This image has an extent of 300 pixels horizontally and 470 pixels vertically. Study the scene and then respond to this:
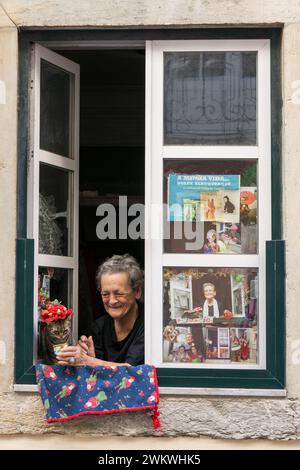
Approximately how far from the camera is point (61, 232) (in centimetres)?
565

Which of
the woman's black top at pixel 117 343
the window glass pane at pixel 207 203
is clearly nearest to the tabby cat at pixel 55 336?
the woman's black top at pixel 117 343

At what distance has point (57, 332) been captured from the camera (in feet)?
17.0

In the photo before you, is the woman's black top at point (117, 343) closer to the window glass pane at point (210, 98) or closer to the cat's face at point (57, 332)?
the cat's face at point (57, 332)

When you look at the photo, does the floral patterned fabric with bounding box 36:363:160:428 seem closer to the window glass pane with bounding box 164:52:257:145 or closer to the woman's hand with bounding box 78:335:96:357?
the woman's hand with bounding box 78:335:96:357

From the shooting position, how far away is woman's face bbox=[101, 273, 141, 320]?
5.39m

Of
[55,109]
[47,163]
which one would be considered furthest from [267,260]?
[55,109]

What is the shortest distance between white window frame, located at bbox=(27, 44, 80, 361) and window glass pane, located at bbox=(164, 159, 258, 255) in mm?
717

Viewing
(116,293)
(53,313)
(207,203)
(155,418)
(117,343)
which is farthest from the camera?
(117,343)

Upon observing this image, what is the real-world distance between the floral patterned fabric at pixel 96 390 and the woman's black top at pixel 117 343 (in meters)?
0.24

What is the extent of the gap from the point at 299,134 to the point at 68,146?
1466 millimetres

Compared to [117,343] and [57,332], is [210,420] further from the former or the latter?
[57,332]

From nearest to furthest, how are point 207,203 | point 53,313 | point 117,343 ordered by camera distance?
1. point 53,313
2. point 207,203
3. point 117,343

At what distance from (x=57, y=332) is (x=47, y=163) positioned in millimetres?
1008
